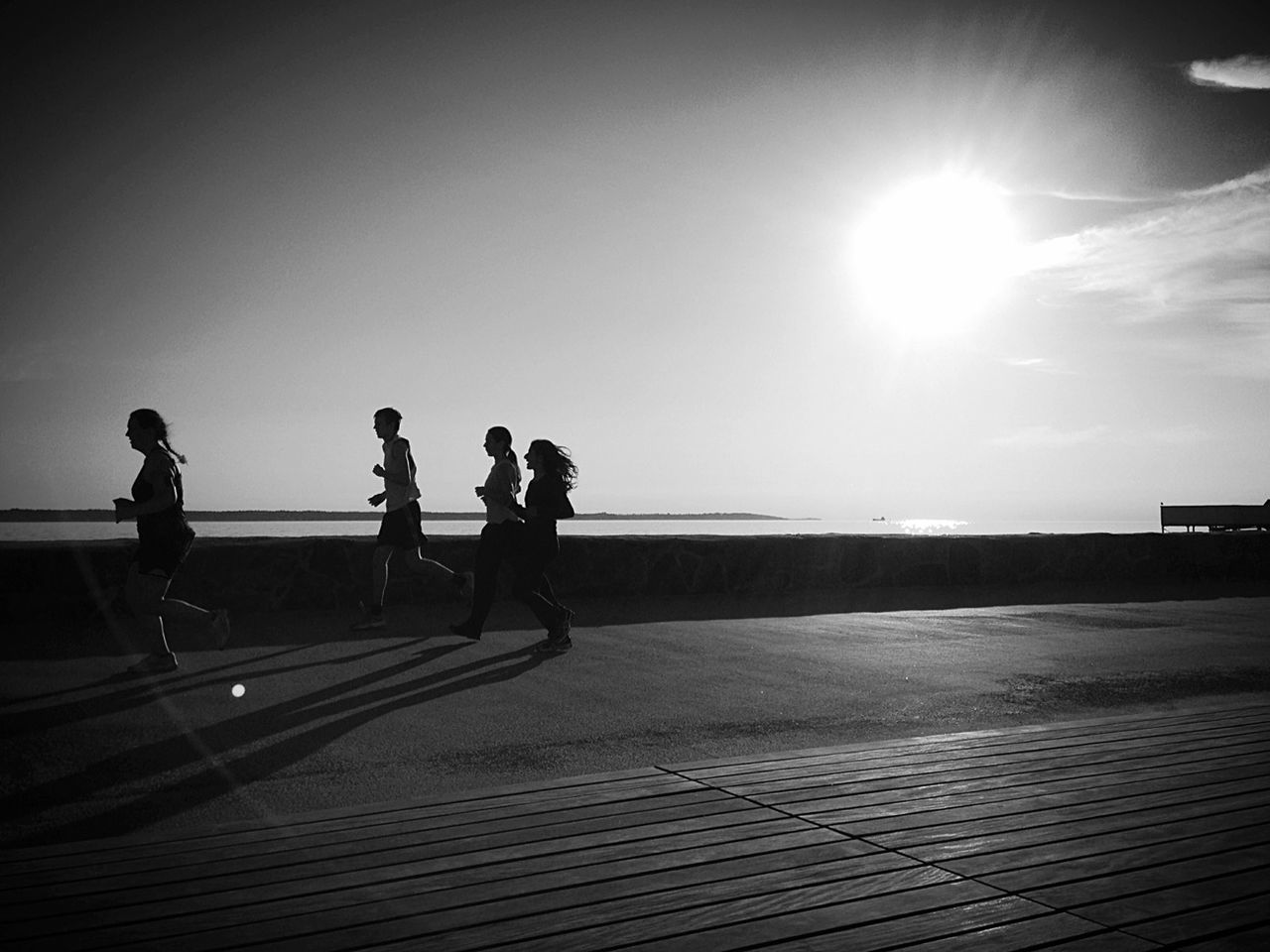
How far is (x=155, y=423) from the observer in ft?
23.1

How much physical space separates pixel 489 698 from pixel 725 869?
3565 millimetres

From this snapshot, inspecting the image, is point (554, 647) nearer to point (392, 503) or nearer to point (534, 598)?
point (534, 598)

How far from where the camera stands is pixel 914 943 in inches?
83.2

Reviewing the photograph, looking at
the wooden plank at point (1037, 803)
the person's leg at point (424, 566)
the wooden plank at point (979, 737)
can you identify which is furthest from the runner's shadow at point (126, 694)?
the wooden plank at point (1037, 803)

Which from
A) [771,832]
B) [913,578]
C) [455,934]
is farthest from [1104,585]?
[455,934]

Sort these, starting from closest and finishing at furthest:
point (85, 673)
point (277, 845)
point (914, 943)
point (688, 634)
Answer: point (914, 943), point (277, 845), point (85, 673), point (688, 634)

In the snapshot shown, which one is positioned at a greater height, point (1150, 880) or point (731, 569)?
point (731, 569)

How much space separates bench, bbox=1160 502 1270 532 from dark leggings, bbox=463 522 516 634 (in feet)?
57.1

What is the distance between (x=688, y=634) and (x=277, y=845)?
20.5 feet

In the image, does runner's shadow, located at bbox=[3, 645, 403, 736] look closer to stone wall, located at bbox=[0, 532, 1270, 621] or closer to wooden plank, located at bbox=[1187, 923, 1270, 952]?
stone wall, located at bbox=[0, 532, 1270, 621]

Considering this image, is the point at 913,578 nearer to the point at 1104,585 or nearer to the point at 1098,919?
the point at 1104,585

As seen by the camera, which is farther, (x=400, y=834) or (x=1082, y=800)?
(x=1082, y=800)

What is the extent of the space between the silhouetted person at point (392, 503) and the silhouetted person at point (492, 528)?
2.88ft

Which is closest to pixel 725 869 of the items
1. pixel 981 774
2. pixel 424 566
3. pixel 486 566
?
pixel 981 774
